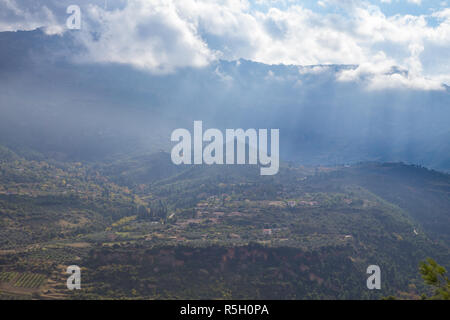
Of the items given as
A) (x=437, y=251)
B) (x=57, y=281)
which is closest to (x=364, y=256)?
(x=437, y=251)

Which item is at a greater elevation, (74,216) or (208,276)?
(74,216)

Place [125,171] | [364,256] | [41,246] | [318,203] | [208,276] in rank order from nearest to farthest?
[208,276]
[41,246]
[364,256]
[318,203]
[125,171]

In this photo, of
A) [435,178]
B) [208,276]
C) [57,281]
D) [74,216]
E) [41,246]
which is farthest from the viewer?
[435,178]

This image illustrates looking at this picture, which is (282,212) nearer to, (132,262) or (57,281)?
(132,262)

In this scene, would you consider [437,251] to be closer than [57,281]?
No

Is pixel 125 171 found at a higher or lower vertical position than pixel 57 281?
higher

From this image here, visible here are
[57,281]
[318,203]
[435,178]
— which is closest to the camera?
[57,281]
